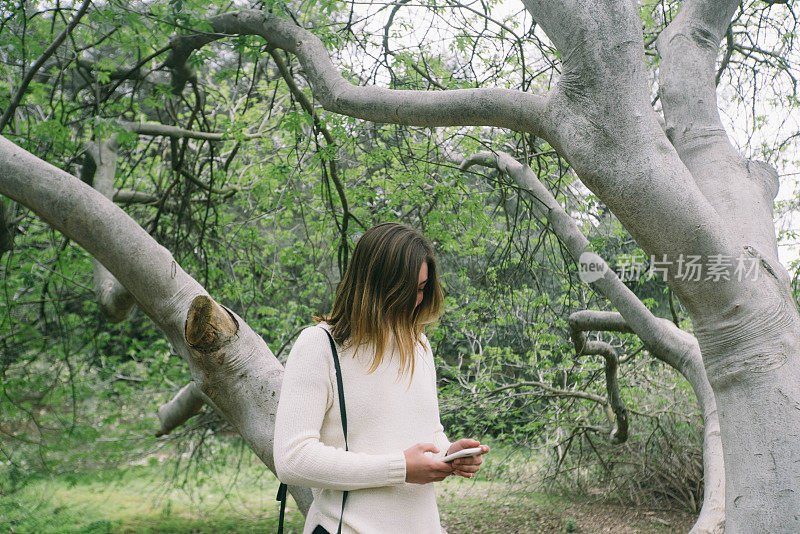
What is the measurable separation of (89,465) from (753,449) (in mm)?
6836

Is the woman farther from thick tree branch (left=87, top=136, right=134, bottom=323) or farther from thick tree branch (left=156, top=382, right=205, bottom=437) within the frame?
thick tree branch (left=87, top=136, right=134, bottom=323)

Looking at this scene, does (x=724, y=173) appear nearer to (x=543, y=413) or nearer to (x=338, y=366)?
(x=338, y=366)

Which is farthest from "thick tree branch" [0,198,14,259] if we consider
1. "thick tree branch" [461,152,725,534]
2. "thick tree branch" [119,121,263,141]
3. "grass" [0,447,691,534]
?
"thick tree branch" [461,152,725,534]

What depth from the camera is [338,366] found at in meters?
1.45

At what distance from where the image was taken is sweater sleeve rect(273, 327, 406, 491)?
4.42ft

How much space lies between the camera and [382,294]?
1.51 meters

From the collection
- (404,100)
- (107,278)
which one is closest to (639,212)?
(404,100)

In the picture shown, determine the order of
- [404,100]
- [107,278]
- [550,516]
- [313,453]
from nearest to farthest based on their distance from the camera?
[313,453], [404,100], [107,278], [550,516]

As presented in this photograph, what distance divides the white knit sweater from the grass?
528 centimetres

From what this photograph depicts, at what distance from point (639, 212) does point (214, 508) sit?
7.11 meters

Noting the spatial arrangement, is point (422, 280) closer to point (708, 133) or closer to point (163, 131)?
point (708, 133)

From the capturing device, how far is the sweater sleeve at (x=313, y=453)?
1.35 m

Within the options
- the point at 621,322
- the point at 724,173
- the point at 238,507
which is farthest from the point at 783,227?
the point at 238,507

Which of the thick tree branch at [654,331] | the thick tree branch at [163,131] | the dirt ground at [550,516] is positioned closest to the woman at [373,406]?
the thick tree branch at [654,331]
